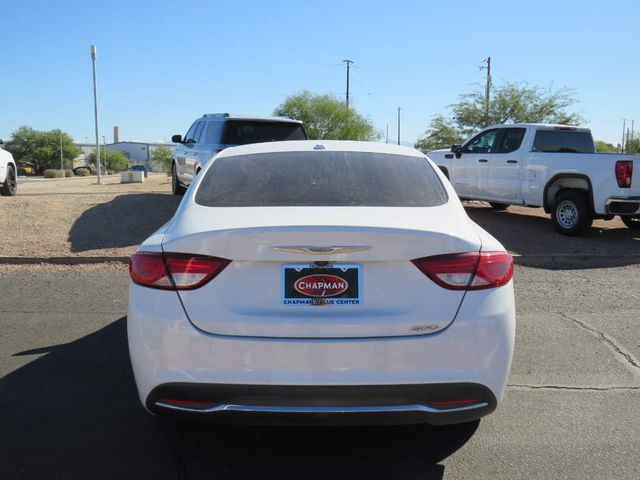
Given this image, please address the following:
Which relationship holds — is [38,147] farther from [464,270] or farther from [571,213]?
[464,270]

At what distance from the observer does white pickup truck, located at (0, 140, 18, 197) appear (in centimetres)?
1420

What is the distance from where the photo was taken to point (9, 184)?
48.4 feet

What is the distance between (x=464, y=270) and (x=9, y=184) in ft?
47.9

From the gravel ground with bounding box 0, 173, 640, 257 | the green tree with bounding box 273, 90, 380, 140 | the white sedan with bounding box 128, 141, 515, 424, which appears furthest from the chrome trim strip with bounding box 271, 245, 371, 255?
the green tree with bounding box 273, 90, 380, 140

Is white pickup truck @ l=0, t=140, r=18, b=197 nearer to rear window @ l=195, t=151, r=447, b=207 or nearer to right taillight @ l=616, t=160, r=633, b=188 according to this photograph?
rear window @ l=195, t=151, r=447, b=207

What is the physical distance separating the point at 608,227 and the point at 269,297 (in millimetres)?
10984

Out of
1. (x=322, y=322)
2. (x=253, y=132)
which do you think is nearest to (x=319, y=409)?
(x=322, y=322)

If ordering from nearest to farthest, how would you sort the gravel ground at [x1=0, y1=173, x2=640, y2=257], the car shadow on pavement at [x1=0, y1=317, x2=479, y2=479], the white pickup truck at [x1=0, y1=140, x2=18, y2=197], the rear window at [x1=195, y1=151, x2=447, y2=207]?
the car shadow on pavement at [x1=0, y1=317, x2=479, y2=479] → the rear window at [x1=195, y1=151, x2=447, y2=207] → the gravel ground at [x1=0, y1=173, x2=640, y2=257] → the white pickup truck at [x1=0, y1=140, x2=18, y2=197]

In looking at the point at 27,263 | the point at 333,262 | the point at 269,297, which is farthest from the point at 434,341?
the point at 27,263

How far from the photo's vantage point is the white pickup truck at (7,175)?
46.6 feet

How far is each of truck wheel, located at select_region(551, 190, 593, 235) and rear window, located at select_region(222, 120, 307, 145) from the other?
5068 mm

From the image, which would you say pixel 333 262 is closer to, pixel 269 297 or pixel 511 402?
pixel 269 297

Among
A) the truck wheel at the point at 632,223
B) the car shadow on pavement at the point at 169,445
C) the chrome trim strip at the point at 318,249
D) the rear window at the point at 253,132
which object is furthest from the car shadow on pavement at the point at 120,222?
the truck wheel at the point at 632,223

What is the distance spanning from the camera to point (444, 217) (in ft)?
10.3
